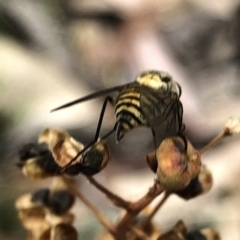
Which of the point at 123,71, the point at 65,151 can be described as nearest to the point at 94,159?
the point at 65,151

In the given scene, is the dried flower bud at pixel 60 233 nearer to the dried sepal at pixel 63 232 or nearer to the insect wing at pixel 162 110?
the dried sepal at pixel 63 232

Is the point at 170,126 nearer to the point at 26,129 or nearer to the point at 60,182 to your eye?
the point at 60,182

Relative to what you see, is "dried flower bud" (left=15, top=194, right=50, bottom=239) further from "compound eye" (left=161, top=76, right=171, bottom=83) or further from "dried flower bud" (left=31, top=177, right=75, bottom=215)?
"compound eye" (left=161, top=76, right=171, bottom=83)

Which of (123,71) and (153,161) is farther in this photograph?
(123,71)

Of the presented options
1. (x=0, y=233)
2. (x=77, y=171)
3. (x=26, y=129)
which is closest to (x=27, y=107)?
(x=26, y=129)

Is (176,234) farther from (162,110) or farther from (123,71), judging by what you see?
(123,71)

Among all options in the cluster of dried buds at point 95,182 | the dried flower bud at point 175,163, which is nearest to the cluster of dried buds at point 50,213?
the cluster of dried buds at point 95,182

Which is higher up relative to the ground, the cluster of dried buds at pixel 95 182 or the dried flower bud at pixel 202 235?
the cluster of dried buds at pixel 95 182
